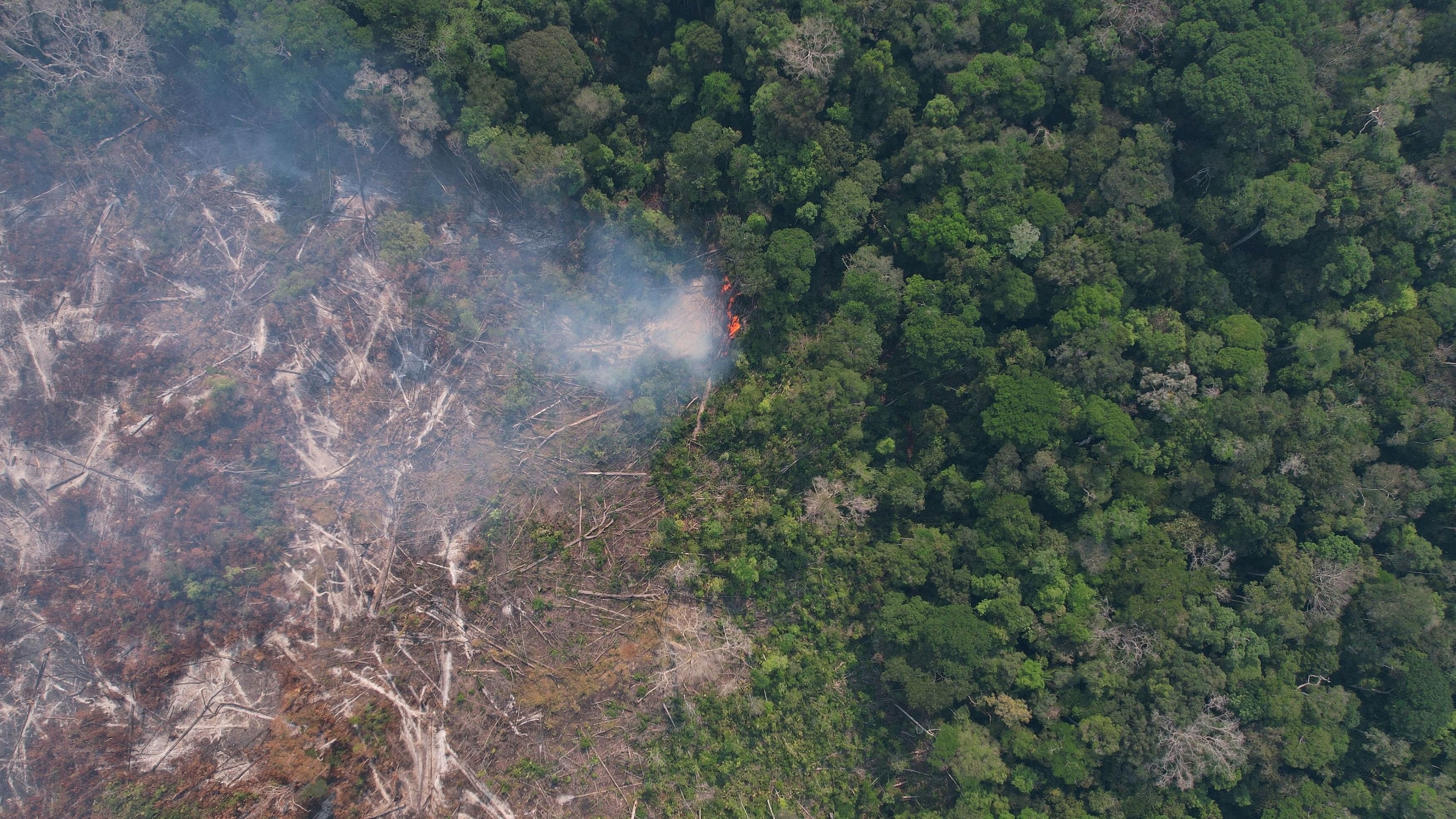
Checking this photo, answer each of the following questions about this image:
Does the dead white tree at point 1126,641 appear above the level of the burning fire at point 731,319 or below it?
below

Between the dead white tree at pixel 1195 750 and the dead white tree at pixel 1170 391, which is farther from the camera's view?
the dead white tree at pixel 1170 391

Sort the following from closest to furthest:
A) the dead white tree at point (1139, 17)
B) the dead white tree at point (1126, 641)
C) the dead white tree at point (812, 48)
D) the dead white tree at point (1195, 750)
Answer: the dead white tree at point (1195, 750) < the dead white tree at point (1126, 641) < the dead white tree at point (812, 48) < the dead white tree at point (1139, 17)

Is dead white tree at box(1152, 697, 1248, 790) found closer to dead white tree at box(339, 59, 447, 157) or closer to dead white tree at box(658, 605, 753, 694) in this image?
dead white tree at box(658, 605, 753, 694)

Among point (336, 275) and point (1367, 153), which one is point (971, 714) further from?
point (336, 275)

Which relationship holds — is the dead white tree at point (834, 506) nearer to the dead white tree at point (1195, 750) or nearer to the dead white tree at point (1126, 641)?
the dead white tree at point (1126, 641)

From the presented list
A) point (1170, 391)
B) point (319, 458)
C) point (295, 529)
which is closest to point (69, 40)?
point (319, 458)

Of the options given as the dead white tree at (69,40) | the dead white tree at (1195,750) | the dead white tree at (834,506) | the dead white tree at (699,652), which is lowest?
the dead white tree at (699,652)

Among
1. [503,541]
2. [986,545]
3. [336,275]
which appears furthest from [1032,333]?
[336,275]

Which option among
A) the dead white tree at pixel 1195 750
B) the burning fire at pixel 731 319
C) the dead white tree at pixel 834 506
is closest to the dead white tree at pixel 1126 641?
A: the dead white tree at pixel 1195 750
